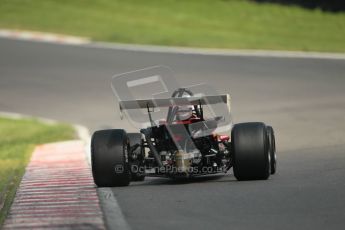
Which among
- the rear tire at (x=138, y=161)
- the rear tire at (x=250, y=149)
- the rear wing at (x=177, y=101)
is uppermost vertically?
the rear wing at (x=177, y=101)

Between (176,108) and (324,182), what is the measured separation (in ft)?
6.29

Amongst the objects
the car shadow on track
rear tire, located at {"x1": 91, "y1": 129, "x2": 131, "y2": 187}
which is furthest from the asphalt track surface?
rear tire, located at {"x1": 91, "y1": 129, "x2": 131, "y2": 187}

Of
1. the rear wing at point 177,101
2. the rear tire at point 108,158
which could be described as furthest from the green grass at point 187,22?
the rear tire at point 108,158

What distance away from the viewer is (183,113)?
37.4 feet

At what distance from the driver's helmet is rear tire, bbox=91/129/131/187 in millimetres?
705

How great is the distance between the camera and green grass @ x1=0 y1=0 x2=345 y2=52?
32562 mm

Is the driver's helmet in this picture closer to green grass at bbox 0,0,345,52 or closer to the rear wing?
the rear wing

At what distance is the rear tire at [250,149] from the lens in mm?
10812

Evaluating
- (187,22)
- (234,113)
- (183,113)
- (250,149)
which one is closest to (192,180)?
(183,113)

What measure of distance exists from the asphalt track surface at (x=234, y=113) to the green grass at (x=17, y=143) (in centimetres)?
93

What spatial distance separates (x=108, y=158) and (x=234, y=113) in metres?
10.3

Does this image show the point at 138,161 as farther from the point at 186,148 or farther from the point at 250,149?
the point at 250,149

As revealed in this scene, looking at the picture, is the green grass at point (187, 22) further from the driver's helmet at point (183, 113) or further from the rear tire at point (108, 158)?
the rear tire at point (108, 158)

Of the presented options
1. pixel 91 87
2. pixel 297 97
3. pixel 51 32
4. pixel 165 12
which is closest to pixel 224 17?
pixel 165 12
